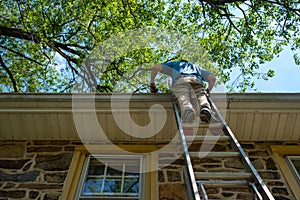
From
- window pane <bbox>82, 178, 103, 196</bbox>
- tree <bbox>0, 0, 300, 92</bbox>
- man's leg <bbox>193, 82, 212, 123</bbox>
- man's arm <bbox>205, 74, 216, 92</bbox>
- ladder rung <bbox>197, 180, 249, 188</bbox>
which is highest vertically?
tree <bbox>0, 0, 300, 92</bbox>

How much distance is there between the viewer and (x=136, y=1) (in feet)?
25.5

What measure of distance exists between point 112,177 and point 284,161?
2.40m

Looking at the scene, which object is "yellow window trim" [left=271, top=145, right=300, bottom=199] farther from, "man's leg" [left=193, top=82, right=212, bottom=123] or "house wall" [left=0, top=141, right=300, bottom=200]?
"man's leg" [left=193, top=82, right=212, bottom=123]

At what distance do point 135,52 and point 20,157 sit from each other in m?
5.20

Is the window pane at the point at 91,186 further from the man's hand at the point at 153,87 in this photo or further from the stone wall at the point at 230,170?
the man's hand at the point at 153,87

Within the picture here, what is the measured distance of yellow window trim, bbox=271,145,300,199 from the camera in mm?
3537

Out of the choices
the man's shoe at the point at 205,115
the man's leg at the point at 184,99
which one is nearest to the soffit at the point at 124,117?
the man's leg at the point at 184,99

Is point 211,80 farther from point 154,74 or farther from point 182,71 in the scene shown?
point 154,74

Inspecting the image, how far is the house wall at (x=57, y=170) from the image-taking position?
344cm

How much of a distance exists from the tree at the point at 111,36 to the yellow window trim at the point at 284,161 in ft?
12.4

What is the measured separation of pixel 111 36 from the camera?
8469mm

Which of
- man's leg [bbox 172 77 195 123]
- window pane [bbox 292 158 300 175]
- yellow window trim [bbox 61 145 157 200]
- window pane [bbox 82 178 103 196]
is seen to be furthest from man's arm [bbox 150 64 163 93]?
window pane [bbox 292 158 300 175]

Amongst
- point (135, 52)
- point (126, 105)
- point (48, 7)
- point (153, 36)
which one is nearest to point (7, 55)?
point (48, 7)

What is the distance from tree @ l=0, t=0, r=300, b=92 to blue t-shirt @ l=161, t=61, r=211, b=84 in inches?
138
